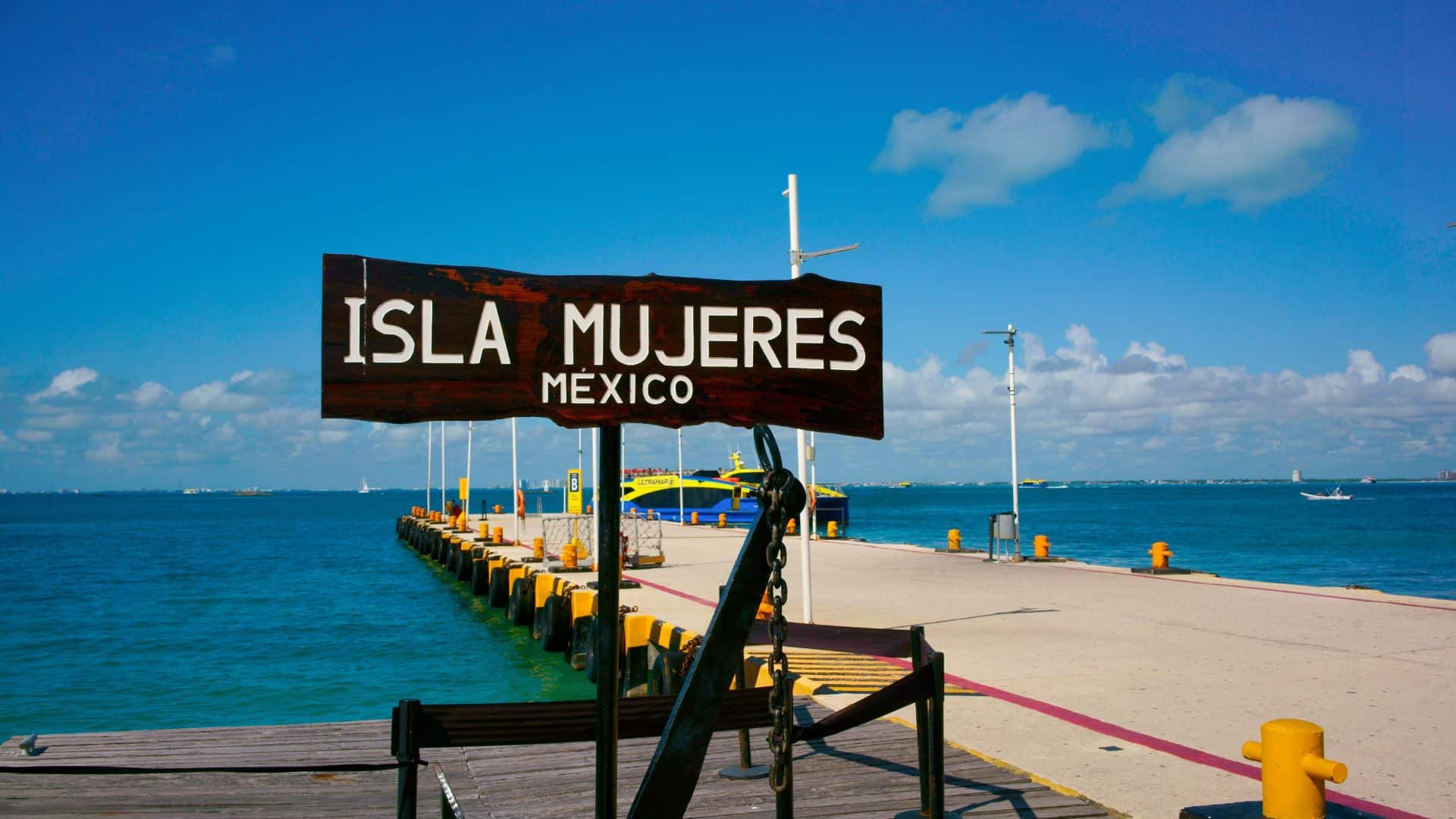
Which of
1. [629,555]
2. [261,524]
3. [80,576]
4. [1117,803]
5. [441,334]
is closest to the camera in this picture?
[441,334]

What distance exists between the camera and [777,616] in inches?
107

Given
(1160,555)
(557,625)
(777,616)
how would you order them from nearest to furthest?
(777,616)
(557,625)
(1160,555)

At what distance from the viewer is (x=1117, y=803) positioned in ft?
17.8

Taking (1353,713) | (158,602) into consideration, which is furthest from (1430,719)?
(158,602)

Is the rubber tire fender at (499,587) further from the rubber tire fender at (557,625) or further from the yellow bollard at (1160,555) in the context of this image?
the yellow bollard at (1160,555)

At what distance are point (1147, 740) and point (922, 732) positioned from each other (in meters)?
3.01

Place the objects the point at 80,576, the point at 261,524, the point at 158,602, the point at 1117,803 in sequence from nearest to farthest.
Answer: the point at 1117,803 → the point at 158,602 → the point at 80,576 → the point at 261,524

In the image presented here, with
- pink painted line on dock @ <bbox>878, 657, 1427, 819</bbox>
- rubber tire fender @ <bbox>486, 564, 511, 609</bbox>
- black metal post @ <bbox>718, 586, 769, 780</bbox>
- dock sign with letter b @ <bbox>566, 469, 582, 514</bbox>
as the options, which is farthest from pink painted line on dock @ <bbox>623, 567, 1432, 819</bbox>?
dock sign with letter b @ <bbox>566, 469, 582, 514</bbox>

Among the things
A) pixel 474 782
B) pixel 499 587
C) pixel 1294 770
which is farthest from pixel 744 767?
pixel 499 587

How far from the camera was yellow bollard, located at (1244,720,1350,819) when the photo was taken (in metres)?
3.81

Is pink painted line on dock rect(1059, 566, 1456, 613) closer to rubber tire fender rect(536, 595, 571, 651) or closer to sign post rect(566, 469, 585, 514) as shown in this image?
rubber tire fender rect(536, 595, 571, 651)

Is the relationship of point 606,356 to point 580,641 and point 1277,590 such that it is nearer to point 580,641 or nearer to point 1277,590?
point 580,641

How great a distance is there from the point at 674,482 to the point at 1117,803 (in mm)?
60763

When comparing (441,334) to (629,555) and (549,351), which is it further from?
(629,555)
